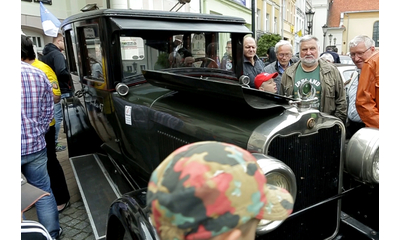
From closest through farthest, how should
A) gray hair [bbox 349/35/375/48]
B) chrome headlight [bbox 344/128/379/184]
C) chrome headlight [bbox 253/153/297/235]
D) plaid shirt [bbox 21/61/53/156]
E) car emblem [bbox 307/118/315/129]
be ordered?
chrome headlight [bbox 253/153/297/235]
car emblem [bbox 307/118/315/129]
chrome headlight [bbox 344/128/379/184]
plaid shirt [bbox 21/61/53/156]
gray hair [bbox 349/35/375/48]

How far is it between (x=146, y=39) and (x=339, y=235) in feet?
6.91

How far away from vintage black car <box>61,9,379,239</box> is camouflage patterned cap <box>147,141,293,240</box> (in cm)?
56

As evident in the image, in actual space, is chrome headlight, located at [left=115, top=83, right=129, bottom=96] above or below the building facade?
below

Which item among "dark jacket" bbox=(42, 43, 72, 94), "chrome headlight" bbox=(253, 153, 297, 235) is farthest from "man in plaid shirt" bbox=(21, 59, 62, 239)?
"dark jacket" bbox=(42, 43, 72, 94)

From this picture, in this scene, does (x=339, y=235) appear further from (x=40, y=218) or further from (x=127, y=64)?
(x=40, y=218)

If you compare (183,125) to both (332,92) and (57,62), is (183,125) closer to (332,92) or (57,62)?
(332,92)

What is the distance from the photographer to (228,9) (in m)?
16.5

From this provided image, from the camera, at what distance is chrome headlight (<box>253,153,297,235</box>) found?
1328mm

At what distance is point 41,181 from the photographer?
2.53 m

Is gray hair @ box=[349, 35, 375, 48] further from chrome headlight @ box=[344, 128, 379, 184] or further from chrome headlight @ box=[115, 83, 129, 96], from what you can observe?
chrome headlight @ box=[115, 83, 129, 96]

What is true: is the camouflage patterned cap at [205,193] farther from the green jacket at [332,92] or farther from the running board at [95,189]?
the green jacket at [332,92]
